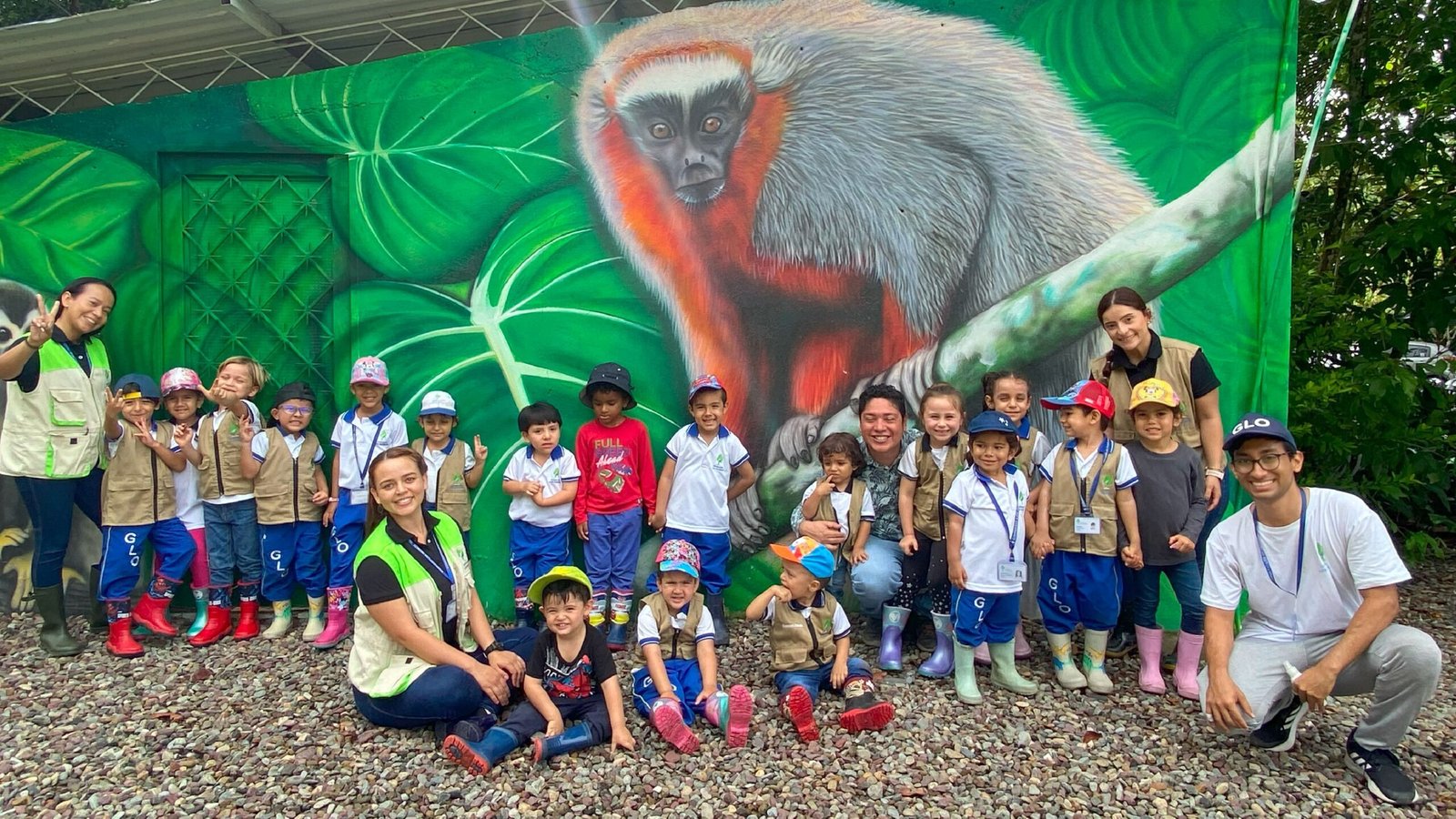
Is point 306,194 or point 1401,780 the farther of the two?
point 306,194

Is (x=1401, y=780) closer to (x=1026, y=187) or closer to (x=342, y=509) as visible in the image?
(x=1026, y=187)

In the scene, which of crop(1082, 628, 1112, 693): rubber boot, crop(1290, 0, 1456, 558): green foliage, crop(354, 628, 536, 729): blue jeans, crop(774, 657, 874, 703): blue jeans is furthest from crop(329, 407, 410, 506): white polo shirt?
crop(1290, 0, 1456, 558): green foliage

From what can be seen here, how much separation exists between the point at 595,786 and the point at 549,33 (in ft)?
12.9

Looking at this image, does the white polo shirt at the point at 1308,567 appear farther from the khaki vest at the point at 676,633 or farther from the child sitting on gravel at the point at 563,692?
the child sitting on gravel at the point at 563,692

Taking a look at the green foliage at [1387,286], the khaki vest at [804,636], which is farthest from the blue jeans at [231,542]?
the green foliage at [1387,286]

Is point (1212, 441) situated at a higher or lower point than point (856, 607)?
higher

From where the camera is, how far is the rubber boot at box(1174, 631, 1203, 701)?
3910 millimetres

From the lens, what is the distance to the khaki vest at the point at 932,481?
13.9ft

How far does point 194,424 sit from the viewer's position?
4.83 metres

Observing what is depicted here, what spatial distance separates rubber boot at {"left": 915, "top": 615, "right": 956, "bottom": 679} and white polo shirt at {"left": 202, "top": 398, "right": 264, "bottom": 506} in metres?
3.58

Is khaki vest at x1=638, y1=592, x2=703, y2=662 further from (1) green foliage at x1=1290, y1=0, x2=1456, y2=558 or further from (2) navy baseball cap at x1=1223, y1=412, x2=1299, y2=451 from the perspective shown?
(1) green foliage at x1=1290, y1=0, x2=1456, y2=558

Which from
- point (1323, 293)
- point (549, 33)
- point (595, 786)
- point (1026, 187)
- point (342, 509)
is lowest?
point (595, 786)

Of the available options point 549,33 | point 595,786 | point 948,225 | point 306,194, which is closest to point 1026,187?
point 948,225

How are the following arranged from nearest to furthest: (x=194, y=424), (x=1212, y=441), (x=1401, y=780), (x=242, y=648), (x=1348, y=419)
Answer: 1. (x=1401, y=780)
2. (x=1212, y=441)
3. (x=242, y=648)
4. (x=194, y=424)
5. (x=1348, y=419)
